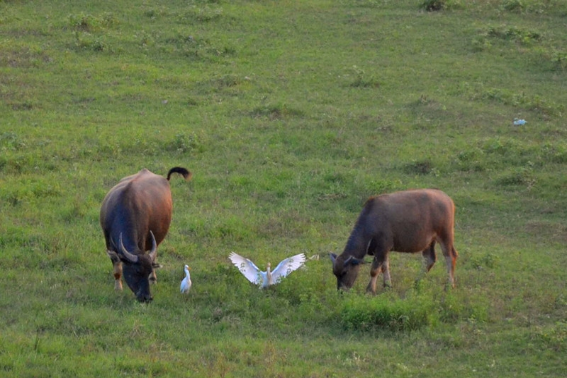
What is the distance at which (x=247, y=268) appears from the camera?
11.3 metres

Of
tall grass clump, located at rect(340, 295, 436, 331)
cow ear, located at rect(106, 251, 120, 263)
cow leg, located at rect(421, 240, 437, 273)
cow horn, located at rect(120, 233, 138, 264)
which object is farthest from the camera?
cow leg, located at rect(421, 240, 437, 273)

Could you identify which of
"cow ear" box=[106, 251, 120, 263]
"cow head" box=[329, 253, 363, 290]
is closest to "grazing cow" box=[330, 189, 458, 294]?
"cow head" box=[329, 253, 363, 290]

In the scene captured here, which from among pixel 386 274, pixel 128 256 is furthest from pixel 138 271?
pixel 386 274

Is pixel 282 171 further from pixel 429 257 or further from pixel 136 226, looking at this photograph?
pixel 136 226

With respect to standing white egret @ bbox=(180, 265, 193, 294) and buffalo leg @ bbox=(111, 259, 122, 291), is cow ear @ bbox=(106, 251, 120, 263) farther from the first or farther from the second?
standing white egret @ bbox=(180, 265, 193, 294)

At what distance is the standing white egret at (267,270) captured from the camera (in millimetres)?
11086

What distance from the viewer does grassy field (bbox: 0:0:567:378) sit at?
9.40 m

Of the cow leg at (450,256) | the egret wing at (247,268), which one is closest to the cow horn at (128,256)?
the egret wing at (247,268)

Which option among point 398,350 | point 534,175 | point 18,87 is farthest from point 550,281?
point 18,87

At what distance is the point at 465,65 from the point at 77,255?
1356 cm

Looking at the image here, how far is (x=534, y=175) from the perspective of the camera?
15922 millimetres

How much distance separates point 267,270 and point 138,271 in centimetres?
168

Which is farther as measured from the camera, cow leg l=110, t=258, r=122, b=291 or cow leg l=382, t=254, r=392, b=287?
cow leg l=382, t=254, r=392, b=287

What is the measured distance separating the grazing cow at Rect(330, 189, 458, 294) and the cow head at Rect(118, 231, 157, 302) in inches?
94.4
